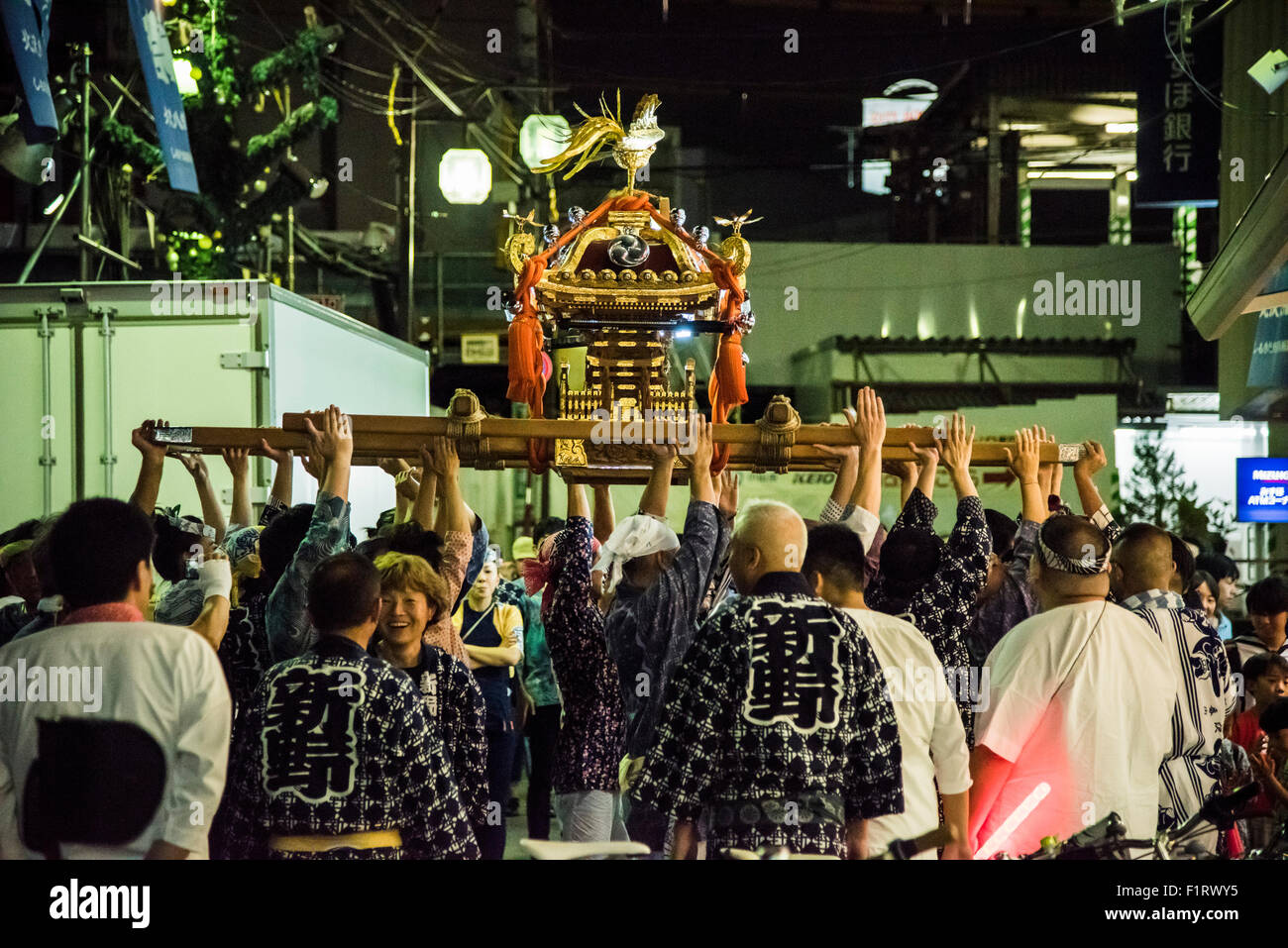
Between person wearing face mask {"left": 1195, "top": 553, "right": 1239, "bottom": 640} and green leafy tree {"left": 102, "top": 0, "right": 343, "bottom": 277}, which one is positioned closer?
person wearing face mask {"left": 1195, "top": 553, "right": 1239, "bottom": 640}

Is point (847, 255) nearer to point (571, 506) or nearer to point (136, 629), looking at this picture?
point (571, 506)

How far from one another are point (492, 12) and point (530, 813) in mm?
9349

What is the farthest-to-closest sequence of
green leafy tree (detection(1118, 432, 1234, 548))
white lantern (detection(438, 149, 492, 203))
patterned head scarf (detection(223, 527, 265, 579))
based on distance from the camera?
green leafy tree (detection(1118, 432, 1234, 548)) < white lantern (detection(438, 149, 492, 203)) < patterned head scarf (detection(223, 527, 265, 579))

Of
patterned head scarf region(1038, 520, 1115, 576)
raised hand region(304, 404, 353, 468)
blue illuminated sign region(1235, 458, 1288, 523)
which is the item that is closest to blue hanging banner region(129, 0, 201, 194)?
raised hand region(304, 404, 353, 468)

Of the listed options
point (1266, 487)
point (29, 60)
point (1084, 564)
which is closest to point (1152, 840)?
point (1084, 564)

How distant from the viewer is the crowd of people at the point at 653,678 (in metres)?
2.86

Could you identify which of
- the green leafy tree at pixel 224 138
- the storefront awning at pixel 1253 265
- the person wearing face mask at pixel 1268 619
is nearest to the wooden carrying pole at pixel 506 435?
the storefront awning at pixel 1253 265

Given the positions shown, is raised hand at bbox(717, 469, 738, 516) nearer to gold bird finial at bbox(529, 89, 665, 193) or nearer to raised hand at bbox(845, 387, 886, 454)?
raised hand at bbox(845, 387, 886, 454)

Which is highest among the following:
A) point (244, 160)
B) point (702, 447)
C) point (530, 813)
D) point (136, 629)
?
point (244, 160)

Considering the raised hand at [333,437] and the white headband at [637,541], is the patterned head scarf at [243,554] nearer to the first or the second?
the raised hand at [333,437]

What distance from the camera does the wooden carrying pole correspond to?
13.6ft

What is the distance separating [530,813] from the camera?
6.39m

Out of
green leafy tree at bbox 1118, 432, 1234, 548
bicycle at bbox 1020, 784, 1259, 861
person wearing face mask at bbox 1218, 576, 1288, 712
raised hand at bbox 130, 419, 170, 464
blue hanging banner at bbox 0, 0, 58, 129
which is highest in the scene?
blue hanging banner at bbox 0, 0, 58, 129

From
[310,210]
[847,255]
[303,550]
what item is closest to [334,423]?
[303,550]
